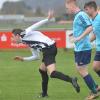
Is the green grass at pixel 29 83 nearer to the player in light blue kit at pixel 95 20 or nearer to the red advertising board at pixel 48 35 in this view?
the player in light blue kit at pixel 95 20

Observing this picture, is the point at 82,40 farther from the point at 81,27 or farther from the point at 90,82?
the point at 90,82

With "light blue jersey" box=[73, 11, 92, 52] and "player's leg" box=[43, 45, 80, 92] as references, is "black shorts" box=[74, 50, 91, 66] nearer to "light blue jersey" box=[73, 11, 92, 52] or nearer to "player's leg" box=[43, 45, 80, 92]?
"light blue jersey" box=[73, 11, 92, 52]

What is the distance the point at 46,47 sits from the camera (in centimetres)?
1331

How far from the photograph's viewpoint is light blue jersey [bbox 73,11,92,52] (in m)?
12.8

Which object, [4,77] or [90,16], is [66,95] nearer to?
[90,16]

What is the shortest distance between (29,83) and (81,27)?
3.81m

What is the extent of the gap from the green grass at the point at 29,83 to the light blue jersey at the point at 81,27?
3.74 ft

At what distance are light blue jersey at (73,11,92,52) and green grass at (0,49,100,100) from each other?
1.14 metres

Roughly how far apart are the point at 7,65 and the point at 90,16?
8925 millimetres

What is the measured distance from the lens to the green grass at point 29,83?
13836 millimetres

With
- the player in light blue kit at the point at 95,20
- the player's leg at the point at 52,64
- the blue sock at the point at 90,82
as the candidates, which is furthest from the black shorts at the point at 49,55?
the player in light blue kit at the point at 95,20

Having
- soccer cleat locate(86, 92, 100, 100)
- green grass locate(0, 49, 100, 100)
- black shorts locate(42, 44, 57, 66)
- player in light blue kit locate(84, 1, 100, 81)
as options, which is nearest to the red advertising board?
green grass locate(0, 49, 100, 100)

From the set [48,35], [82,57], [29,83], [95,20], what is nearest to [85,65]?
[82,57]

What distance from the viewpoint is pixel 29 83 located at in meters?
16.2
